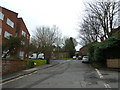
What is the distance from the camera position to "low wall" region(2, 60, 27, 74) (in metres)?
13.9

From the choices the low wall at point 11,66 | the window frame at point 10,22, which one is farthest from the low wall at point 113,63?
the window frame at point 10,22

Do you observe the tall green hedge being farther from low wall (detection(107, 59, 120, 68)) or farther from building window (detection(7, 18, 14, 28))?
building window (detection(7, 18, 14, 28))

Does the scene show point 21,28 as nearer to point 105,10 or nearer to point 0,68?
point 105,10

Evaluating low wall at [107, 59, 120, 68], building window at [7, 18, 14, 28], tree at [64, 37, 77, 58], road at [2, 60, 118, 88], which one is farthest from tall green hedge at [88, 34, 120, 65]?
tree at [64, 37, 77, 58]

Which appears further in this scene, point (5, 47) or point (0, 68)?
point (5, 47)

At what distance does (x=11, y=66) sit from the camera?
15.6m

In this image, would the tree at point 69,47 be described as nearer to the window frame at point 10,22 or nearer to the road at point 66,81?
the window frame at point 10,22

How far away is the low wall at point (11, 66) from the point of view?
13.9m

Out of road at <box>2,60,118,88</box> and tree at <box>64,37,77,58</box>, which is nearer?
road at <box>2,60,118,88</box>

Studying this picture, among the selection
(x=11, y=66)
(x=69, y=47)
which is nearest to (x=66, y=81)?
(x=11, y=66)

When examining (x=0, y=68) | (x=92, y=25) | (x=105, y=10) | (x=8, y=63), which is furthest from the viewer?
(x=92, y=25)

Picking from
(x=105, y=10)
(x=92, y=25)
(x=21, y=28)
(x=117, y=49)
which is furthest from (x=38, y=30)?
(x=117, y=49)

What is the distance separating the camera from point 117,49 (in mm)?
19516

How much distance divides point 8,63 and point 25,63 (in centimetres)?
539
